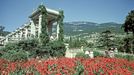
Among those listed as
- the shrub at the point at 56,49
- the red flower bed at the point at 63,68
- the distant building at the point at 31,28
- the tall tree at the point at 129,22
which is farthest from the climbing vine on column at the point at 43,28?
the tall tree at the point at 129,22

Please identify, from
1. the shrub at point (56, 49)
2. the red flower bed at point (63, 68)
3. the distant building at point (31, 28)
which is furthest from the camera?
the distant building at point (31, 28)

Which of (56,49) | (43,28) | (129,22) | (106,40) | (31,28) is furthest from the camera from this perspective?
(106,40)

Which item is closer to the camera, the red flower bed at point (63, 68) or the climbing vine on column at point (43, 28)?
the red flower bed at point (63, 68)

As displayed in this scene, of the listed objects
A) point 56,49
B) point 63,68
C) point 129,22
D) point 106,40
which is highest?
point 129,22

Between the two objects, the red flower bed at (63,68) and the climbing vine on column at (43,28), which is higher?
the climbing vine on column at (43,28)

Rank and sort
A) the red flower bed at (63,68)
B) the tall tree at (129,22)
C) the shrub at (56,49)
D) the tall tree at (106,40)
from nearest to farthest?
the red flower bed at (63,68)
the shrub at (56,49)
the tall tree at (129,22)
the tall tree at (106,40)

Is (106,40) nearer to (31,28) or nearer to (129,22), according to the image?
(129,22)

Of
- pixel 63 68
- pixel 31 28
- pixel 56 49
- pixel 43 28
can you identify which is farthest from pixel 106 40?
pixel 63 68

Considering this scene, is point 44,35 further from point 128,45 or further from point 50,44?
point 128,45

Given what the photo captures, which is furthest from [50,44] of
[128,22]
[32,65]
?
[128,22]

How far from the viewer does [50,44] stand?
2862cm

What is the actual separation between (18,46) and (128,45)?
119ft

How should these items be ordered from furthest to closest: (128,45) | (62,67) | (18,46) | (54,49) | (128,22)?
(128,22) < (128,45) < (54,49) < (18,46) < (62,67)

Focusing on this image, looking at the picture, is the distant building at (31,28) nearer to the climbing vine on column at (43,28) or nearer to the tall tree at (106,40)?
the climbing vine on column at (43,28)
